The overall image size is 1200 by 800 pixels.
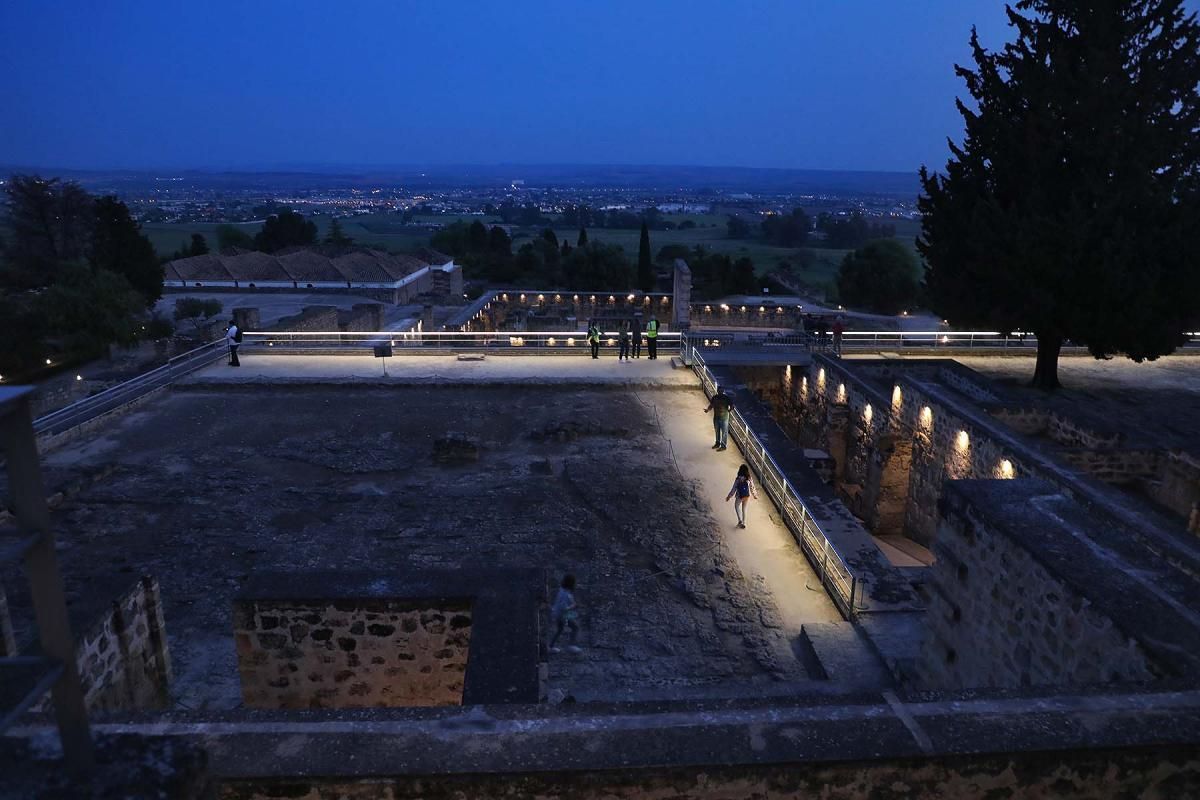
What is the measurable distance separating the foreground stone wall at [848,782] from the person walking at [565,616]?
399cm

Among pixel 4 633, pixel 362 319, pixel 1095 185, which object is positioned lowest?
pixel 362 319

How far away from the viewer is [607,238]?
148 metres

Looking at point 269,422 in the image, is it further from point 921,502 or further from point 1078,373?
point 1078,373

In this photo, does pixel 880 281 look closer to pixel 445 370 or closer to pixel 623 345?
pixel 623 345

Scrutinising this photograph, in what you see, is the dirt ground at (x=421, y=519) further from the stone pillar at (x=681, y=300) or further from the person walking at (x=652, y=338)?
the stone pillar at (x=681, y=300)

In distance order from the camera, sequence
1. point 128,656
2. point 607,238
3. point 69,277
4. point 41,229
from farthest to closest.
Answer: point 607,238, point 41,229, point 69,277, point 128,656

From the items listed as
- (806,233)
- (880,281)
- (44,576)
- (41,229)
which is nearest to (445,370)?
(44,576)

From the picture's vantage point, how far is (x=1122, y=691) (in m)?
4.58

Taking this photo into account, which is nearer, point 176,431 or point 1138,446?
point 1138,446

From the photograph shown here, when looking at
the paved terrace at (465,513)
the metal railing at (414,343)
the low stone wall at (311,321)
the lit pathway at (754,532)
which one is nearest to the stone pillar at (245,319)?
the low stone wall at (311,321)

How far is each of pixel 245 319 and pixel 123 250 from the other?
63.4 ft

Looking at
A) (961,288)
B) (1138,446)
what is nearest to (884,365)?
(961,288)

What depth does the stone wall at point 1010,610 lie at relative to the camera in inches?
207

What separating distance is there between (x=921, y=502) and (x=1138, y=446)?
3.94m
